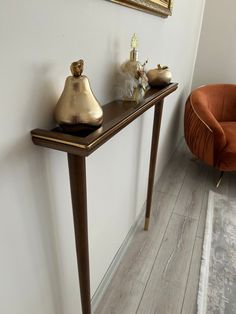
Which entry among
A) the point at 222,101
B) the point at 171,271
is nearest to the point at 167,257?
the point at 171,271

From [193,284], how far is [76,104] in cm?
110

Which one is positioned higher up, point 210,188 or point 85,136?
point 85,136

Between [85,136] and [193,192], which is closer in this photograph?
[85,136]

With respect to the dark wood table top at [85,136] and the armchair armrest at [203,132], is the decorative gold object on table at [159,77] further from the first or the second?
the armchair armrest at [203,132]

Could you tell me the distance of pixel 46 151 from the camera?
586mm

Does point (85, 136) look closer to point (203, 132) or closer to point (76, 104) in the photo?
point (76, 104)

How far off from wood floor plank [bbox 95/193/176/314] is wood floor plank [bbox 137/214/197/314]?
32mm

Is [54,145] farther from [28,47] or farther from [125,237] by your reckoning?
[125,237]

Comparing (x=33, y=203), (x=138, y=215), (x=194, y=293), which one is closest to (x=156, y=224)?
(x=138, y=215)

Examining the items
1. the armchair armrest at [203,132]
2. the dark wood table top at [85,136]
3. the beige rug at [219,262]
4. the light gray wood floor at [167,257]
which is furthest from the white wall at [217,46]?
the dark wood table top at [85,136]

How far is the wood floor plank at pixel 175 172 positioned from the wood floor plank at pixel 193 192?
0.15 ft

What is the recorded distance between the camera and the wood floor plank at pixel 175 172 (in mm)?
1921

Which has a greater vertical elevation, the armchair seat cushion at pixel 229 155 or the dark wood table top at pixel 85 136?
the dark wood table top at pixel 85 136

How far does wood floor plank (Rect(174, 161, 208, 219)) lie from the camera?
5.56 feet
